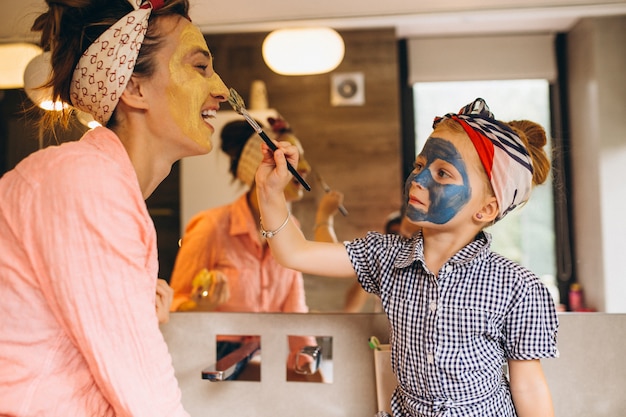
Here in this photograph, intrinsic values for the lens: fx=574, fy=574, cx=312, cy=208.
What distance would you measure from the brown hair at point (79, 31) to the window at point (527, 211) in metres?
0.53

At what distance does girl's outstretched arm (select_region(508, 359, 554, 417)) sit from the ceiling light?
112 centimetres

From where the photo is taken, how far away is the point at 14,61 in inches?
48.9

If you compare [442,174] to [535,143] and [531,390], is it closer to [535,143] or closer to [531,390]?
[535,143]

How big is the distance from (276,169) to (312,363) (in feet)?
1.27

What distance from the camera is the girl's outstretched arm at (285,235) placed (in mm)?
943

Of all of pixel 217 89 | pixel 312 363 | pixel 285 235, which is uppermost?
pixel 217 89

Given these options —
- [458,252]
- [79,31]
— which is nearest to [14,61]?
[79,31]

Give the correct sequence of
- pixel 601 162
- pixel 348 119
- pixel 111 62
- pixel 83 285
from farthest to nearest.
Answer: pixel 348 119 → pixel 601 162 → pixel 111 62 → pixel 83 285

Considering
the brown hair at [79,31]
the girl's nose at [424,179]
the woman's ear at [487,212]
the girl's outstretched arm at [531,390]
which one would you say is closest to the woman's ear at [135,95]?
the brown hair at [79,31]

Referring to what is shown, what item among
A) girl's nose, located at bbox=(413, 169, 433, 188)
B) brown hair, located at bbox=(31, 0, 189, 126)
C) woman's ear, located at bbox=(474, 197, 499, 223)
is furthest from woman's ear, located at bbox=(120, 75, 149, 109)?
woman's ear, located at bbox=(474, 197, 499, 223)

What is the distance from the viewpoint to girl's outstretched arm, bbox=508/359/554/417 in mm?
824

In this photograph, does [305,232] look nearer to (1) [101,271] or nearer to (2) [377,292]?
(2) [377,292]

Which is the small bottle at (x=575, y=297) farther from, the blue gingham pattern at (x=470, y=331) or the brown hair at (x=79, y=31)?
the brown hair at (x=79, y=31)

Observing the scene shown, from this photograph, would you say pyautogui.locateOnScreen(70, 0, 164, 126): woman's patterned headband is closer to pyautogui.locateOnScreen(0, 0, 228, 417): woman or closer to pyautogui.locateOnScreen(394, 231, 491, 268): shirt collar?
pyautogui.locateOnScreen(0, 0, 228, 417): woman
